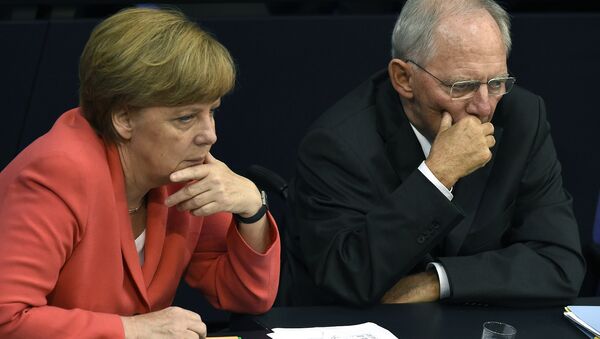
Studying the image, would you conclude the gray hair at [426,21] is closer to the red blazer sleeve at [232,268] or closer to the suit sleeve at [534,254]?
the suit sleeve at [534,254]

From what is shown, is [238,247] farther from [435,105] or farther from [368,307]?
[435,105]

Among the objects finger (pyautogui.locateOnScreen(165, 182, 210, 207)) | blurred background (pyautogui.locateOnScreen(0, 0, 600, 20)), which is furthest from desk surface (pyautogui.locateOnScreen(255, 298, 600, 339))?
blurred background (pyautogui.locateOnScreen(0, 0, 600, 20))

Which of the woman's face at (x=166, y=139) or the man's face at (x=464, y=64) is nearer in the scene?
the woman's face at (x=166, y=139)

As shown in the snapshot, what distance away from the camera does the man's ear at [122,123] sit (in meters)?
2.19

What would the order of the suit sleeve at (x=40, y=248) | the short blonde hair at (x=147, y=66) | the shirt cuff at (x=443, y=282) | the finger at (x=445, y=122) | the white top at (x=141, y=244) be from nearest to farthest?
the suit sleeve at (x=40, y=248), the short blonde hair at (x=147, y=66), the white top at (x=141, y=244), the shirt cuff at (x=443, y=282), the finger at (x=445, y=122)

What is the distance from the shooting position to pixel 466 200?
2781 millimetres

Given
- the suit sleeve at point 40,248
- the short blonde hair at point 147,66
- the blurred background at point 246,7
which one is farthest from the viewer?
the blurred background at point 246,7

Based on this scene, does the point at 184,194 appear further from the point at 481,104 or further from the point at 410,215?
the point at 481,104

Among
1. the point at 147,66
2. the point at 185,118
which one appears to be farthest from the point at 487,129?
the point at 147,66

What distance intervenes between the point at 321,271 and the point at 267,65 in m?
1.44

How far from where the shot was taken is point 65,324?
6.57 feet

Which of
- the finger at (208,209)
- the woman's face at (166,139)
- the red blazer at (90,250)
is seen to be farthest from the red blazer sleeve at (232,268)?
the woman's face at (166,139)

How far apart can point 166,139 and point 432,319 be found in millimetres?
739

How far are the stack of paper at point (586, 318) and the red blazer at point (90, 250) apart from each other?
708 mm
